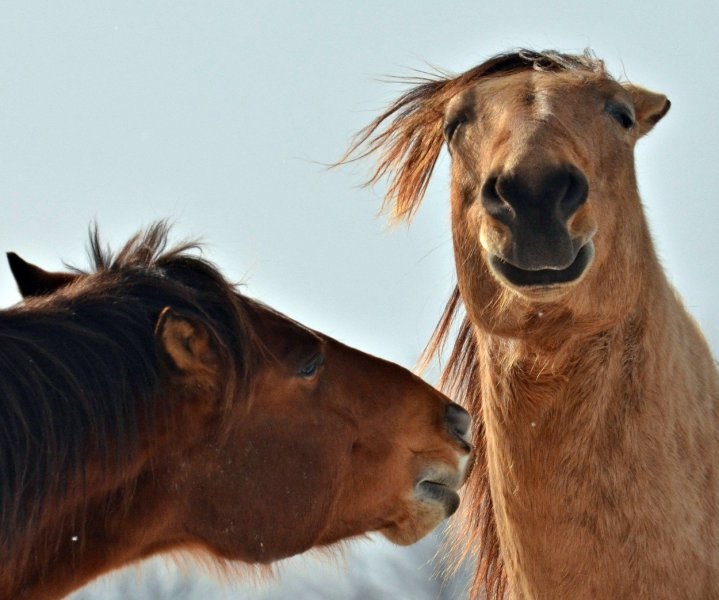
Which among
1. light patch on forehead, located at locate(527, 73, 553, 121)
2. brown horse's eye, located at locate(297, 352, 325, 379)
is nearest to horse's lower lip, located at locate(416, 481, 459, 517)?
brown horse's eye, located at locate(297, 352, 325, 379)

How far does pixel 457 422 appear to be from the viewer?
483cm

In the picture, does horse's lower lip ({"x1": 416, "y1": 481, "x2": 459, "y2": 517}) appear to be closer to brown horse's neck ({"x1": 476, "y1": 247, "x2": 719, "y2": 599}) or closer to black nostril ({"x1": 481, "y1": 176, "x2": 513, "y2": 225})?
brown horse's neck ({"x1": 476, "y1": 247, "x2": 719, "y2": 599})

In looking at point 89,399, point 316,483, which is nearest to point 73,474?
point 89,399

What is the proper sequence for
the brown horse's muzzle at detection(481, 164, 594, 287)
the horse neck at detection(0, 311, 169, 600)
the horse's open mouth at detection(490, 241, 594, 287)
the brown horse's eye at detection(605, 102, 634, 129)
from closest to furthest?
1. the horse neck at detection(0, 311, 169, 600)
2. the brown horse's muzzle at detection(481, 164, 594, 287)
3. the horse's open mouth at detection(490, 241, 594, 287)
4. the brown horse's eye at detection(605, 102, 634, 129)

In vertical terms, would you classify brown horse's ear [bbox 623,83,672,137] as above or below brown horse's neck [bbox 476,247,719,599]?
above

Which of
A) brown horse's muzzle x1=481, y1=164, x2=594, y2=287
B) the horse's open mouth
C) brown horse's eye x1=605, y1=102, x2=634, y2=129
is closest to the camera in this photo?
brown horse's muzzle x1=481, y1=164, x2=594, y2=287

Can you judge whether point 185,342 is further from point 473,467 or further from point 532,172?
point 473,467

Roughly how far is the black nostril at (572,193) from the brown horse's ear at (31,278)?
2.01 m

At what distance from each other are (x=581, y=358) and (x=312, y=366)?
46.6 inches

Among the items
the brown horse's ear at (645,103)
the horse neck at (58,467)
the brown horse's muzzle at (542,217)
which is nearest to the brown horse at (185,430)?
the horse neck at (58,467)

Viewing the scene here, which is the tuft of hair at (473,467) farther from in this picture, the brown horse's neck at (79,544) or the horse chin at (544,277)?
the brown horse's neck at (79,544)

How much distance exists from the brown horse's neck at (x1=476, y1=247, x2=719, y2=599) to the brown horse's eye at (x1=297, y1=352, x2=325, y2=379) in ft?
2.88

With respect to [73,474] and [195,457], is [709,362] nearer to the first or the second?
[195,457]

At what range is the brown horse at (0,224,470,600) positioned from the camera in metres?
3.84
